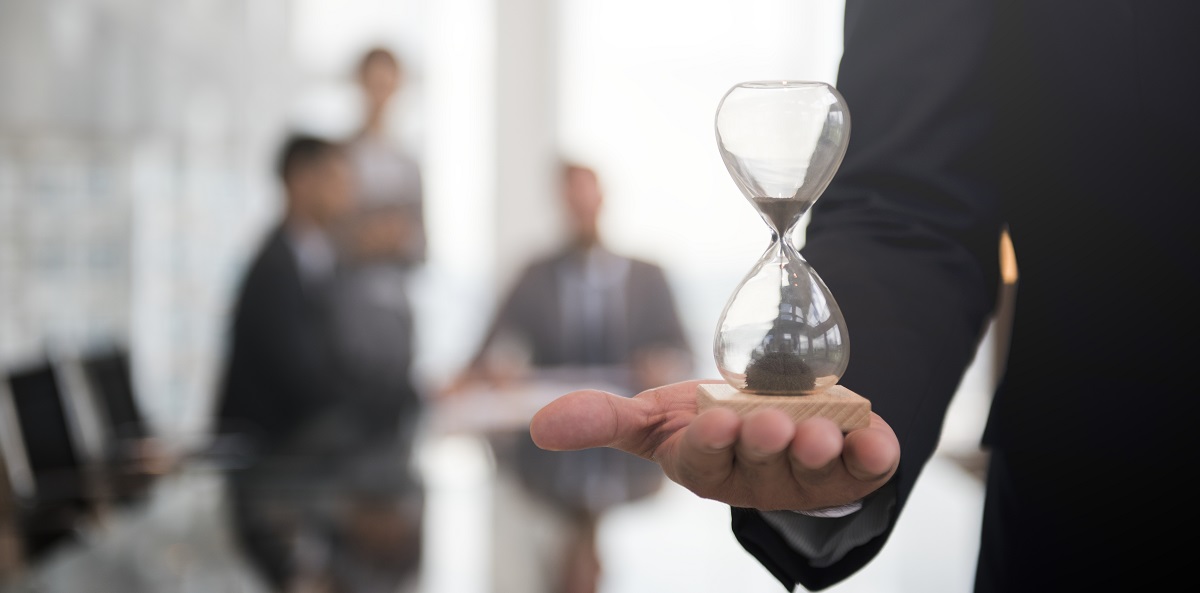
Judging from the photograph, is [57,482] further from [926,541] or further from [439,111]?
[439,111]

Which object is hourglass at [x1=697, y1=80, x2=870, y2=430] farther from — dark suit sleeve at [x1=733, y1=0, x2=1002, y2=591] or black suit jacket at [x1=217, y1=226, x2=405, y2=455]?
black suit jacket at [x1=217, y1=226, x2=405, y2=455]

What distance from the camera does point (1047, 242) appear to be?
0.84m

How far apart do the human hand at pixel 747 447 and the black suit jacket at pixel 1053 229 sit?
0.17 m

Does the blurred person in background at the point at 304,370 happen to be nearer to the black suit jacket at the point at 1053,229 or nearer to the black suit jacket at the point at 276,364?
the black suit jacket at the point at 276,364

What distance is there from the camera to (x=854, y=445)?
1.95 feet

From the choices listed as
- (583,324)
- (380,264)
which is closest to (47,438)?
(380,264)

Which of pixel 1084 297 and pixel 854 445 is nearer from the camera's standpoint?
pixel 854 445

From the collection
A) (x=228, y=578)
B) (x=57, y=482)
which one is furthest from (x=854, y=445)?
(x=57, y=482)

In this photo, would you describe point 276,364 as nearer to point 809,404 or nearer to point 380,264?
point 380,264

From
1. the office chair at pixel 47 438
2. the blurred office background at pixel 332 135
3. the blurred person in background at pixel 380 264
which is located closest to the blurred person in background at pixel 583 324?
the blurred person in background at pixel 380 264

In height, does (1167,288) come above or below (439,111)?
above

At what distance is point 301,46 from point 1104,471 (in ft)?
17.8

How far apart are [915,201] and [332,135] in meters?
5.17

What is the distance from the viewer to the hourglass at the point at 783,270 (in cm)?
71
